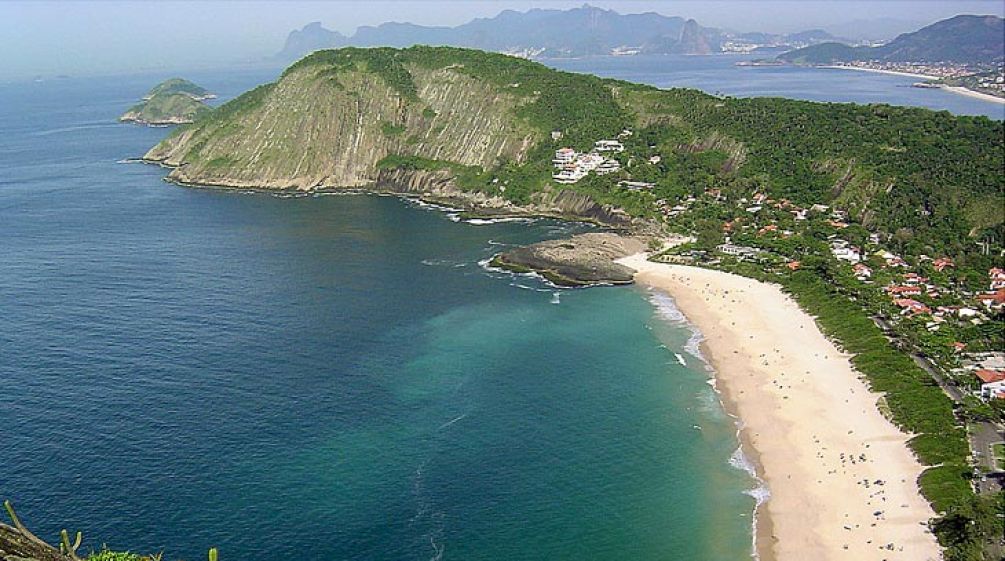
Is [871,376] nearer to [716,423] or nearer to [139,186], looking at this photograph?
[716,423]

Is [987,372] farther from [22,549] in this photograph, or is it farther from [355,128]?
[355,128]

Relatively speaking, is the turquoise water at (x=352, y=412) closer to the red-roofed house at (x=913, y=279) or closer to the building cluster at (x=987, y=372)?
the building cluster at (x=987, y=372)

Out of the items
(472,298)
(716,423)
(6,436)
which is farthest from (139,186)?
(716,423)

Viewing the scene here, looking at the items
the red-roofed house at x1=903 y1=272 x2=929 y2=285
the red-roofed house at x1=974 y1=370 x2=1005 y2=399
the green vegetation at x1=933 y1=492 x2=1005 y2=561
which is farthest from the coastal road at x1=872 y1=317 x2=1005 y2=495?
the red-roofed house at x1=903 y1=272 x2=929 y2=285

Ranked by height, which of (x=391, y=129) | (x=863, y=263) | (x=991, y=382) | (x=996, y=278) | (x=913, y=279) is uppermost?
(x=391, y=129)

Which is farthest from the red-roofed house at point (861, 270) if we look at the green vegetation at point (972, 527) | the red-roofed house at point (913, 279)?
the green vegetation at point (972, 527)

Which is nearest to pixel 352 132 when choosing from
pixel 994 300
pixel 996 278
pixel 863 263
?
pixel 863 263

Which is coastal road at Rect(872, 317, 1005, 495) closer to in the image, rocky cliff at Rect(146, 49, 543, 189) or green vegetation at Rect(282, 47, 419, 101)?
rocky cliff at Rect(146, 49, 543, 189)
